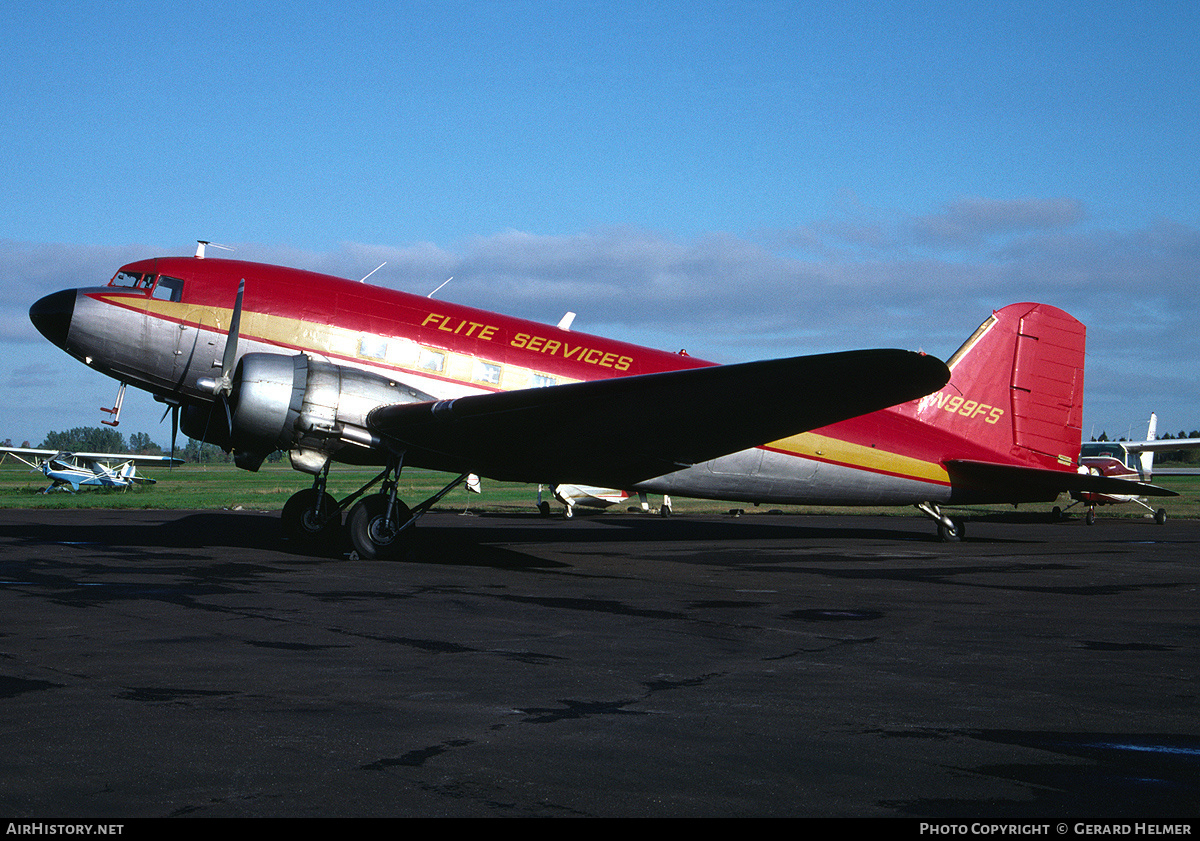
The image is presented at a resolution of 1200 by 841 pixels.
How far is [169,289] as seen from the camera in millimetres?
15766

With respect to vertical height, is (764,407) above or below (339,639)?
above

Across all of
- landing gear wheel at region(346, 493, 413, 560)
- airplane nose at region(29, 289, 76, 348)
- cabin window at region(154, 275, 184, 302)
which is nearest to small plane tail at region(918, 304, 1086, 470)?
landing gear wheel at region(346, 493, 413, 560)

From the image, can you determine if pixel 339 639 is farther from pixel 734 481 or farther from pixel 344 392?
pixel 734 481

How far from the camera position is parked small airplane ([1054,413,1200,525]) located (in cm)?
3266

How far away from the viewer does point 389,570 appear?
522 inches

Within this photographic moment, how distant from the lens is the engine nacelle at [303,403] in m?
14.0

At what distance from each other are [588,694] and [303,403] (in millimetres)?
9569

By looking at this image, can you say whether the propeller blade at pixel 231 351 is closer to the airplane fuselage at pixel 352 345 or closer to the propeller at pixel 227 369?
the propeller at pixel 227 369

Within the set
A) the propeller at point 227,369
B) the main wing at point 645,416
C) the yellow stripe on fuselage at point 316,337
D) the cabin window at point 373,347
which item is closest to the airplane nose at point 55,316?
the yellow stripe on fuselage at point 316,337

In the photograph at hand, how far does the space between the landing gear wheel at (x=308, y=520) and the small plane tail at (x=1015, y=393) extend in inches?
500

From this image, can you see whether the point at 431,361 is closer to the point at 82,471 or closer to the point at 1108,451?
the point at 1108,451

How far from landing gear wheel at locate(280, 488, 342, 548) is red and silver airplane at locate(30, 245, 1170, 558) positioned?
0.04m

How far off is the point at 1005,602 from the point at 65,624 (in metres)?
9.91

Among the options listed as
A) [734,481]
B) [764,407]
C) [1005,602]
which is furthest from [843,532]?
[1005,602]
